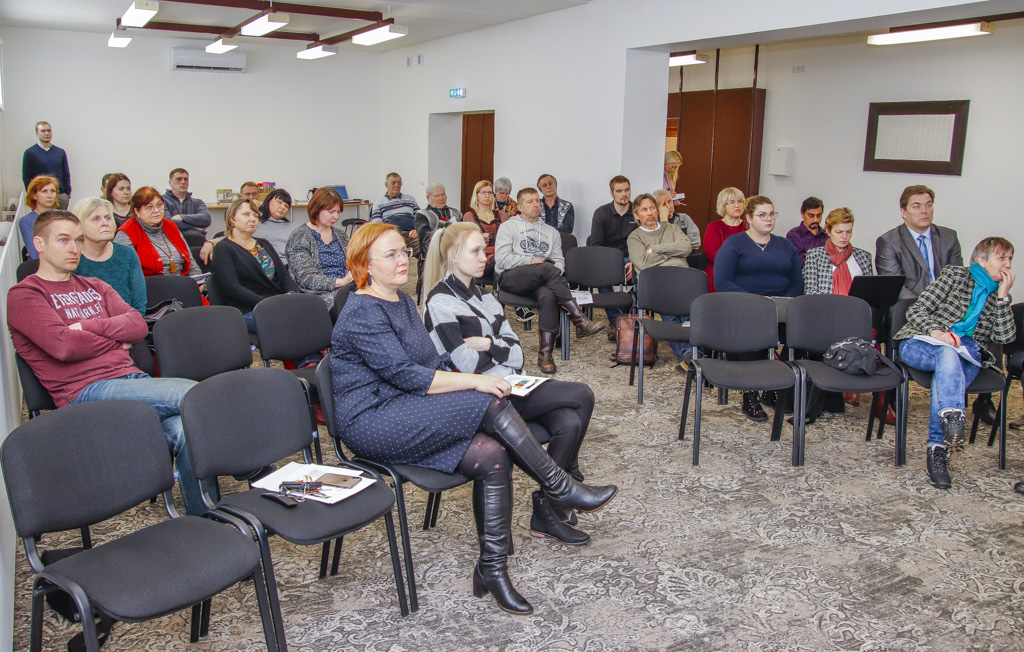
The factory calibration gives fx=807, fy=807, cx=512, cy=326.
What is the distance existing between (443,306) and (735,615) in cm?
172

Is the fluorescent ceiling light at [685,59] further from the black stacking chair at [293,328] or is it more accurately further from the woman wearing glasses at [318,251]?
the black stacking chair at [293,328]

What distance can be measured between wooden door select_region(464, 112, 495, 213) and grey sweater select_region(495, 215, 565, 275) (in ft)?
16.9

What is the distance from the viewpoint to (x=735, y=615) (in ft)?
9.66

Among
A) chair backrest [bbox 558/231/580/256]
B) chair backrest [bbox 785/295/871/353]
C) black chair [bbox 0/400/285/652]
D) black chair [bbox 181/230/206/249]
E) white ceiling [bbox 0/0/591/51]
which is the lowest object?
black chair [bbox 0/400/285/652]

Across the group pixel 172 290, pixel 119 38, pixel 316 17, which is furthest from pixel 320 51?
pixel 172 290

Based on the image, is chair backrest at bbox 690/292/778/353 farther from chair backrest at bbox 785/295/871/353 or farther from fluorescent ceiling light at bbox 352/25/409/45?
fluorescent ceiling light at bbox 352/25/409/45

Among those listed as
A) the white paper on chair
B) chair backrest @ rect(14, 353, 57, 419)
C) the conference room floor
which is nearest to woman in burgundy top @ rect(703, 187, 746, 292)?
the conference room floor

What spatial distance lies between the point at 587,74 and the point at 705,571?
21.0 feet

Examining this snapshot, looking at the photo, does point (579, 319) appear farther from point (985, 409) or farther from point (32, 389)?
point (32, 389)

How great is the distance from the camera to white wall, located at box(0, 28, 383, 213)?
1116 centimetres

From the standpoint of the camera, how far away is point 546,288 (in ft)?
21.1

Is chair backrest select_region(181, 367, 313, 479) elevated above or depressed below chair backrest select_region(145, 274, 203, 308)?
below

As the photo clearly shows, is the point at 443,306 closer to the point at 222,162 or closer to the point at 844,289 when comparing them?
the point at 844,289

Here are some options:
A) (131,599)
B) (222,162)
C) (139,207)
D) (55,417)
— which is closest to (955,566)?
(131,599)
